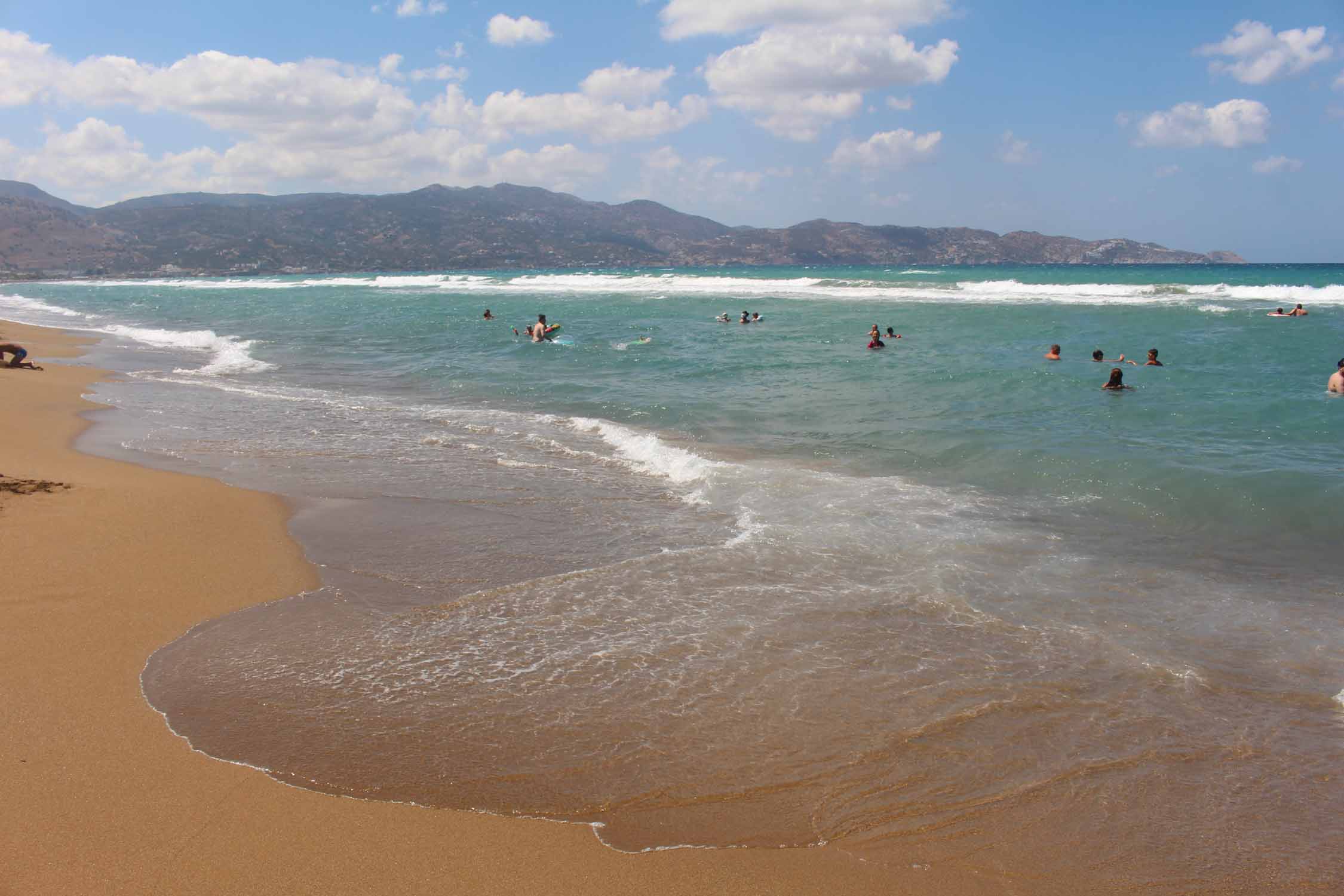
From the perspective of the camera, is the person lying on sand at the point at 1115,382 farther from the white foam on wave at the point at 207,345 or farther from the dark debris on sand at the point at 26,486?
the white foam on wave at the point at 207,345

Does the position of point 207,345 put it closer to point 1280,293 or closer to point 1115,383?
point 1115,383

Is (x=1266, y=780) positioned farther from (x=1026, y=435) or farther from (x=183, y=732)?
(x=1026, y=435)

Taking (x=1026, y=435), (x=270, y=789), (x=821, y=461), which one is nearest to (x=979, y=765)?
(x=270, y=789)

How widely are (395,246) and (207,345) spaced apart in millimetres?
158265

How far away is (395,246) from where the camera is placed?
17450 centimetres

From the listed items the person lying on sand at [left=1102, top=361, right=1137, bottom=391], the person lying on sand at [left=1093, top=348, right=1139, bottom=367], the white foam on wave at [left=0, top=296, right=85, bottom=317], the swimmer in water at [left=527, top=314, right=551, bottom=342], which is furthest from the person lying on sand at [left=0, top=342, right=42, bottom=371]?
the white foam on wave at [left=0, top=296, right=85, bottom=317]

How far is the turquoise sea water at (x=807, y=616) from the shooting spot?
4059 mm

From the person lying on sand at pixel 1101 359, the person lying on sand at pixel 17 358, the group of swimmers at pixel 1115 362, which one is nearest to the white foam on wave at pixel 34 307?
the person lying on sand at pixel 17 358

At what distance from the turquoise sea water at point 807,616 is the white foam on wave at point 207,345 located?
178 inches

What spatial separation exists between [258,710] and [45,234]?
183484 millimetres

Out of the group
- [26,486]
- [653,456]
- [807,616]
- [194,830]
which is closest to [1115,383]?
[653,456]

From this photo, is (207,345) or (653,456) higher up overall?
(207,345)

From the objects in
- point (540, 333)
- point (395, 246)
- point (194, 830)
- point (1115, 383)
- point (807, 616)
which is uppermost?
point (395, 246)

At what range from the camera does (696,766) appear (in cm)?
423
